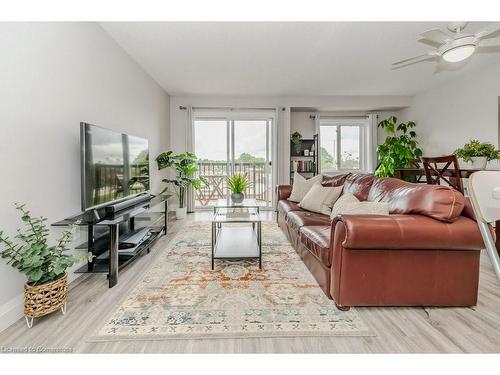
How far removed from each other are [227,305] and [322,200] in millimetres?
1850

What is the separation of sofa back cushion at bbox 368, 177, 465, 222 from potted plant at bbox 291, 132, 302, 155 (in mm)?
3467

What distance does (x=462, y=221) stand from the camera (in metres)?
1.60

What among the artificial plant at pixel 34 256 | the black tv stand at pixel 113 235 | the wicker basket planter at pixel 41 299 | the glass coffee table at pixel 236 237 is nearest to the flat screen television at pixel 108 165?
the black tv stand at pixel 113 235

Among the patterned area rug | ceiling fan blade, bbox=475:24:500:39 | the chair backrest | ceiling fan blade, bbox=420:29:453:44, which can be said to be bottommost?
the patterned area rug

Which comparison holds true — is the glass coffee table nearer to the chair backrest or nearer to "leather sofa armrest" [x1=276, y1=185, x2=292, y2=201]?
"leather sofa armrest" [x1=276, y1=185, x2=292, y2=201]

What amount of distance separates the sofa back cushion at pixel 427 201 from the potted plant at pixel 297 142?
11.4 ft

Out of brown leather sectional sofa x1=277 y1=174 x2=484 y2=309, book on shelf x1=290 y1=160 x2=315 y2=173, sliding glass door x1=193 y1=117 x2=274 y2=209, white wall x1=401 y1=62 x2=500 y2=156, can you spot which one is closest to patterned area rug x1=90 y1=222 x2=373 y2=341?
brown leather sectional sofa x1=277 y1=174 x2=484 y2=309

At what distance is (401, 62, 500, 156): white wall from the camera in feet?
12.0

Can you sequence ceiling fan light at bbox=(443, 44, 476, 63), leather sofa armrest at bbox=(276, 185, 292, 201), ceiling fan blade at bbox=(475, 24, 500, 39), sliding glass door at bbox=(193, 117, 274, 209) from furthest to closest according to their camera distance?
sliding glass door at bbox=(193, 117, 274, 209) < leather sofa armrest at bbox=(276, 185, 292, 201) < ceiling fan light at bbox=(443, 44, 476, 63) < ceiling fan blade at bbox=(475, 24, 500, 39)

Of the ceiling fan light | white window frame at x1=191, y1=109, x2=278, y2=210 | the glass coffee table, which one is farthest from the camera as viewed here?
white window frame at x1=191, y1=109, x2=278, y2=210

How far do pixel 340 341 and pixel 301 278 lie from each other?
78 cm

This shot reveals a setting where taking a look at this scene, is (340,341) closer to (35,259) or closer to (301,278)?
(301,278)
